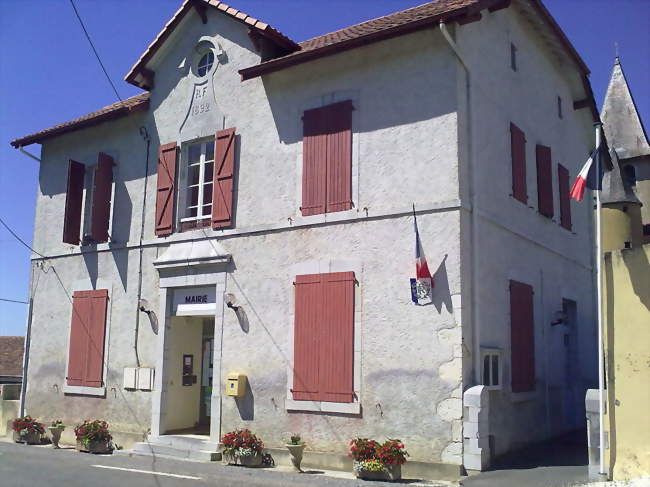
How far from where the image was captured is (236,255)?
40.2ft

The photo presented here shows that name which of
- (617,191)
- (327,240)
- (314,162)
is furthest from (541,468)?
(314,162)

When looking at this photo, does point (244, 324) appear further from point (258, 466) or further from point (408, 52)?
point (408, 52)

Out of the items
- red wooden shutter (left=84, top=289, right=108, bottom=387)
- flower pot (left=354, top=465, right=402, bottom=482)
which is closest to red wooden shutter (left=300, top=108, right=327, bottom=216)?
flower pot (left=354, top=465, right=402, bottom=482)

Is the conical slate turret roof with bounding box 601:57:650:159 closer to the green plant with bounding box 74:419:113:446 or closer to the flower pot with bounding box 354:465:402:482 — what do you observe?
the flower pot with bounding box 354:465:402:482

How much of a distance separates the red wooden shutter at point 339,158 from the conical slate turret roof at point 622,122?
1843 centimetres

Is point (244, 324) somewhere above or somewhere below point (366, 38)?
below

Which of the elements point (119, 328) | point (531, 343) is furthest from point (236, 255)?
point (531, 343)

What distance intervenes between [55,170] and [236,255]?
634cm

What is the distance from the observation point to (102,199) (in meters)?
14.4

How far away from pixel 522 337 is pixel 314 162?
4.62 m

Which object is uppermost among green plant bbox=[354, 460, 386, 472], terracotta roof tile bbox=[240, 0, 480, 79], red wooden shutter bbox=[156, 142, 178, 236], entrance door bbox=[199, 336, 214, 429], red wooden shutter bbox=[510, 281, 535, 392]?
terracotta roof tile bbox=[240, 0, 480, 79]

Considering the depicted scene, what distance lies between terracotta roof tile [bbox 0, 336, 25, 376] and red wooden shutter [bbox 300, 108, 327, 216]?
20.0 meters

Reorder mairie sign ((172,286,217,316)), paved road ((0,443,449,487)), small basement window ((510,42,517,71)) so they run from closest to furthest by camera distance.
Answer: paved road ((0,443,449,487)) < mairie sign ((172,286,217,316)) < small basement window ((510,42,517,71))

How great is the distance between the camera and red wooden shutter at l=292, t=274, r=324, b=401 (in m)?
10.8
